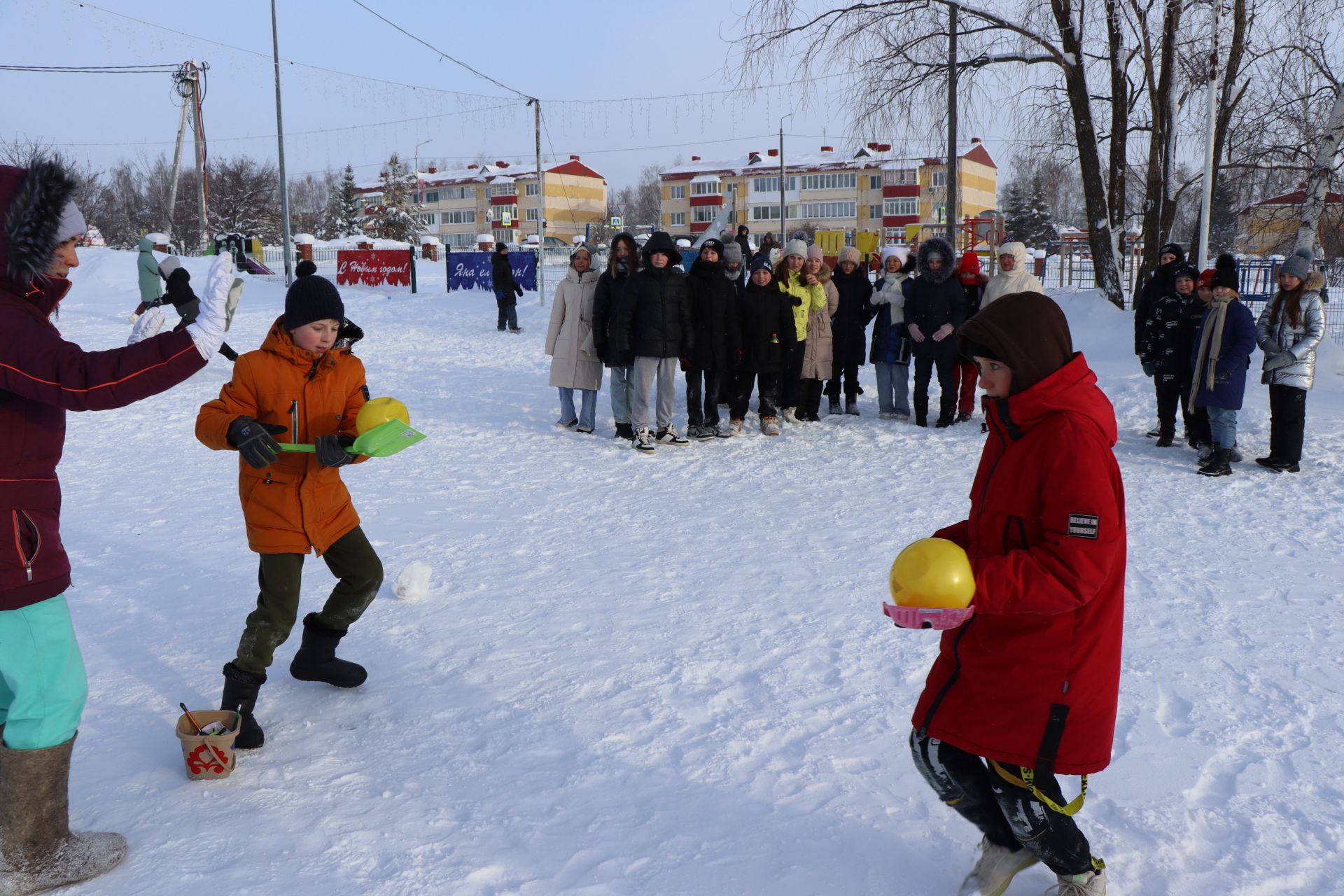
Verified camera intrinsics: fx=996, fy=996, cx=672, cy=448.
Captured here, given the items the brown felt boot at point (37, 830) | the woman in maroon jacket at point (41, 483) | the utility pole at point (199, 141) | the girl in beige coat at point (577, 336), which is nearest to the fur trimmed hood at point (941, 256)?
the girl in beige coat at point (577, 336)

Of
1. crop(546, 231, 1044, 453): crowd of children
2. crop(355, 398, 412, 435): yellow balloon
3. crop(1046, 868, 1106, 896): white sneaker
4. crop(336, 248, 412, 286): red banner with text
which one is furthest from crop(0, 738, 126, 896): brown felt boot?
crop(336, 248, 412, 286): red banner with text

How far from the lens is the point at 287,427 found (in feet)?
11.4

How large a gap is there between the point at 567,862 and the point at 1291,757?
8.31 ft

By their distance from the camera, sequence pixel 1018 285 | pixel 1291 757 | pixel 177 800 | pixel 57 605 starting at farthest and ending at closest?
pixel 1018 285 < pixel 1291 757 < pixel 177 800 < pixel 57 605

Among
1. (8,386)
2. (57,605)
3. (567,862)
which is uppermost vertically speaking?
(8,386)

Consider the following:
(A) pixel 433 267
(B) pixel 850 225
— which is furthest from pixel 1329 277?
(B) pixel 850 225

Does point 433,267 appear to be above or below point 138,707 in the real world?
above

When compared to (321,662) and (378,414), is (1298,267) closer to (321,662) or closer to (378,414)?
(378,414)

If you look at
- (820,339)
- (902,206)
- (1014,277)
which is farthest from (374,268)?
(902,206)

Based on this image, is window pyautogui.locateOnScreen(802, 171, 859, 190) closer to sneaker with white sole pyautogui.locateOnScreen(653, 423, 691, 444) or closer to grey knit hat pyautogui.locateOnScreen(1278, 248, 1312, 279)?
sneaker with white sole pyautogui.locateOnScreen(653, 423, 691, 444)

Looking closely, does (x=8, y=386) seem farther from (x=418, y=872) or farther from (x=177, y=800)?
(x=418, y=872)

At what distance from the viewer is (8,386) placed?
2.50 m

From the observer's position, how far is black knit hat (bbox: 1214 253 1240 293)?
807 cm

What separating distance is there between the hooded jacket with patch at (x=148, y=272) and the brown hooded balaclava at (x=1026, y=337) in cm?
1564
